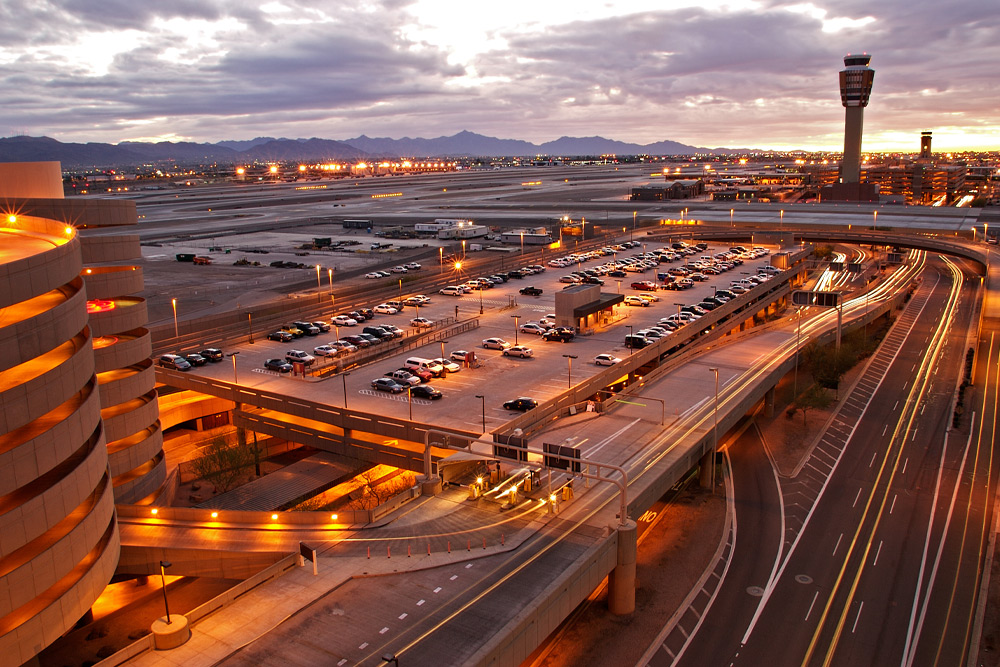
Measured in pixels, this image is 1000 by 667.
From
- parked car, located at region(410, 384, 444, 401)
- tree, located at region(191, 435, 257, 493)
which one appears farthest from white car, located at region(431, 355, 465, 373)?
tree, located at region(191, 435, 257, 493)

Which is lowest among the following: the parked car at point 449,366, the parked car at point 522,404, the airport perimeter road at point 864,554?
the airport perimeter road at point 864,554

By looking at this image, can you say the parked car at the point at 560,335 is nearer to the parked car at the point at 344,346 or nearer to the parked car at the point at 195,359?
the parked car at the point at 344,346

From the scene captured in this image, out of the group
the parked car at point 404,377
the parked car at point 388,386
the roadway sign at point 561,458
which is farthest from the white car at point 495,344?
the roadway sign at point 561,458

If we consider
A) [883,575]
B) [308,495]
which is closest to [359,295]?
[308,495]

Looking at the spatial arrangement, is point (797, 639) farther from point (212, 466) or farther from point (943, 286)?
point (943, 286)

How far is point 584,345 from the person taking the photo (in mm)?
62625

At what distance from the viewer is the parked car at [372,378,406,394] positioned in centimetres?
5119

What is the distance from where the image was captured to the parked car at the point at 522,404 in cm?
4639

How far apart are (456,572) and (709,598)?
38.1ft

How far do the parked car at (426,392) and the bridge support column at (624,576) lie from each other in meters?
21.6

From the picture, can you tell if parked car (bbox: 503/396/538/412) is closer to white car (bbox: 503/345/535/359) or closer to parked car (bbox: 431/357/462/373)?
parked car (bbox: 431/357/462/373)

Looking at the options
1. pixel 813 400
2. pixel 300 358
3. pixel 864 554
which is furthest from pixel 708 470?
pixel 300 358

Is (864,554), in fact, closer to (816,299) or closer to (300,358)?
(816,299)

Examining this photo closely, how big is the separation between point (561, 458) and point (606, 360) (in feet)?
82.9
